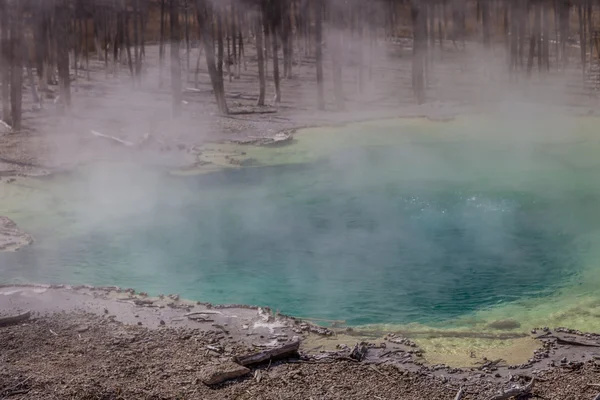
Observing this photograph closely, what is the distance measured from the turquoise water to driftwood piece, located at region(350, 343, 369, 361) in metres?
1.02

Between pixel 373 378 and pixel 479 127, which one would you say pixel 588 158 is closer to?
pixel 479 127

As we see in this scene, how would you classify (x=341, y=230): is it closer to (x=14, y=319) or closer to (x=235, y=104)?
(x=14, y=319)

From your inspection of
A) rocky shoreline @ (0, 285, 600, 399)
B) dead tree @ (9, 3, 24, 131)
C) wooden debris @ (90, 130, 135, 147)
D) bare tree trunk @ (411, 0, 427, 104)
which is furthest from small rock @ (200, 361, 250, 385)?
bare tree trunk @ (411, 0, 427, 104)

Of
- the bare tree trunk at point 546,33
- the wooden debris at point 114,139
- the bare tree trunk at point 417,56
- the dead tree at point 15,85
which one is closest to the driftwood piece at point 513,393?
the wooden debris at point 114,139

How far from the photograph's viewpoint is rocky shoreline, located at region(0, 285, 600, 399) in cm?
447

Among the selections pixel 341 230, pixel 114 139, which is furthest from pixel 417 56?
pixel 341 230

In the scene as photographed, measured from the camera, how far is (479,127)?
14.5m

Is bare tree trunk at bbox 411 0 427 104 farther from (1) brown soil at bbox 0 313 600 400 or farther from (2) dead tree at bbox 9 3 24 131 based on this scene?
(1) brown soil at bbox 0 313 600 400

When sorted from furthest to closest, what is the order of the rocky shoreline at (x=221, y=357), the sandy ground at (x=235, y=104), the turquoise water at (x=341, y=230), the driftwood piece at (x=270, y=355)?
the sandy ground at (x=235, y=104), the turquoise water at (x=341, y=230), the driftwood piece at (x=270, y=355), the rocky shoreline at (x=221, y=357)

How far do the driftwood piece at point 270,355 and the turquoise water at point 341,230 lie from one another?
120cm

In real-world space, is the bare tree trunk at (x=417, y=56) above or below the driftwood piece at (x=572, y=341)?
above

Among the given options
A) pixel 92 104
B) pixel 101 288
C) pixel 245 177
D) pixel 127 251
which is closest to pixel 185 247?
pixel 127 251

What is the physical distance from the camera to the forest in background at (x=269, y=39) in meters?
16.9

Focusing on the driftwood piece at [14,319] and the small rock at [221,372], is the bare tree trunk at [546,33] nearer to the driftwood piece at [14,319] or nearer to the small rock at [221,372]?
the driftwood piece at [14,319]
